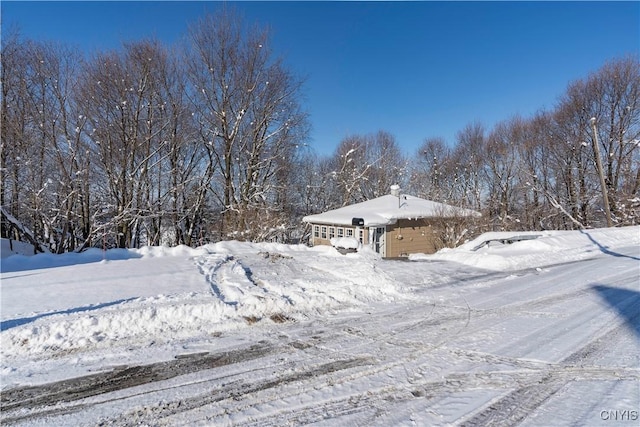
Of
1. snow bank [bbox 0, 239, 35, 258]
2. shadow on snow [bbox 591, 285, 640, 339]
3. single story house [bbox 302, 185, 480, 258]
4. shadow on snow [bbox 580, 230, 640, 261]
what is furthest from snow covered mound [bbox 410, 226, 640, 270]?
snow bank [bbox 0, 239, 35, 258]

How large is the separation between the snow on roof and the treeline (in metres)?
1.71

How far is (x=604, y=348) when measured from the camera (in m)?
3.91

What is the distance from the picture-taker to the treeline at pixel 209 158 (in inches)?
587

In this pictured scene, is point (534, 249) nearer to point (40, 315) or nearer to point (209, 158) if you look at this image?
point (40, 315)

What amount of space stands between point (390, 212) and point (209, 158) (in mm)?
12640

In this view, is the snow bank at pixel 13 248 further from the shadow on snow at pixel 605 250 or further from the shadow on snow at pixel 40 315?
the shadow on snow at pixel 605 250

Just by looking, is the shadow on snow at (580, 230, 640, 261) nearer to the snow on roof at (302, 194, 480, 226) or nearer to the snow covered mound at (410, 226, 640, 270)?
the snow covered mound at (410, 226, 640, 270)

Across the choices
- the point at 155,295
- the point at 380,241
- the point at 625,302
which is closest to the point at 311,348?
the point at 155,295

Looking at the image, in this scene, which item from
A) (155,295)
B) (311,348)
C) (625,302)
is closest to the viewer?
(311,348)

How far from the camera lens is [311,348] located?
156 inches

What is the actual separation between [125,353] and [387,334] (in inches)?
128

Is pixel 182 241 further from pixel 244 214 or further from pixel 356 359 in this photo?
pixel 356 359

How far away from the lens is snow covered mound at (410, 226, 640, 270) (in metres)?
9.91

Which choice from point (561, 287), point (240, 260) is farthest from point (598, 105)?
point (240, 260)
